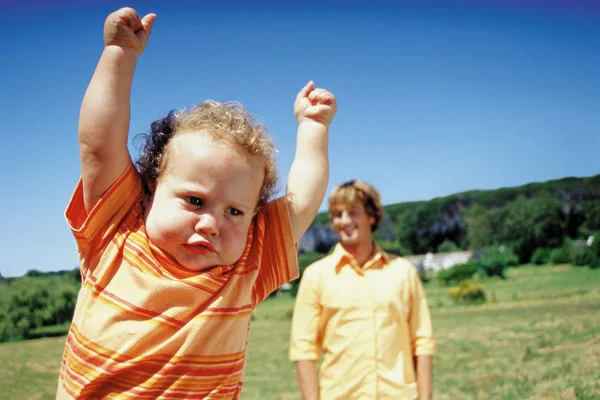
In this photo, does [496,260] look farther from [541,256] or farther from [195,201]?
[195,201]

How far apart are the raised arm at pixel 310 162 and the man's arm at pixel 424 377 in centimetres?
199

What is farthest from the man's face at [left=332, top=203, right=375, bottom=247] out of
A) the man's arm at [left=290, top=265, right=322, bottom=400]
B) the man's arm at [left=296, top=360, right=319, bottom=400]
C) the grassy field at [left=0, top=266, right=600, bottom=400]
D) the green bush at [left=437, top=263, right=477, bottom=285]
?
the green bush at [left=437, top=263, right=477, bottom=285]

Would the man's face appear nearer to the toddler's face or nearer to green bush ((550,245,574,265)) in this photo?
the toddler's face

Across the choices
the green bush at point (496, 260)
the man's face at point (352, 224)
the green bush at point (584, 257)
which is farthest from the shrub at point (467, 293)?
the man's face at point (352, 224)

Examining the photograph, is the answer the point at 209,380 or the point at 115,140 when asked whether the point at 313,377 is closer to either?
the point at 209,380

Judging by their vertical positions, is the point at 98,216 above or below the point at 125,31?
below

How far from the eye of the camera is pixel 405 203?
47.9 ft

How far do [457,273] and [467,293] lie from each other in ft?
2.89

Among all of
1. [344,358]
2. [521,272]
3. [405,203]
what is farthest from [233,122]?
[405,203]

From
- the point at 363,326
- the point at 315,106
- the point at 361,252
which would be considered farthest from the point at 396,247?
the point at 315,106

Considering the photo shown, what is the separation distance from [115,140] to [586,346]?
7369mm

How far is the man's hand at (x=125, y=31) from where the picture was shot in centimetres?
129

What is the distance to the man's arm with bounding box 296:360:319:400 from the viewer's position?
10.5 ft

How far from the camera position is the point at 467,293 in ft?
35.6
